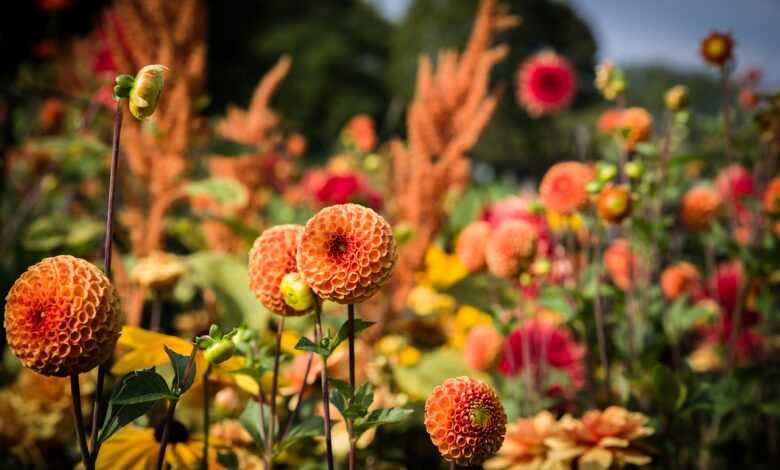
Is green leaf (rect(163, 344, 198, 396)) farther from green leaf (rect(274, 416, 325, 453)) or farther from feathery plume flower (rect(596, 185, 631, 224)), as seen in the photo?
feathery plume flower (rect(596, 185, 631, 224))

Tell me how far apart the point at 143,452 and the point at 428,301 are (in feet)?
2.54

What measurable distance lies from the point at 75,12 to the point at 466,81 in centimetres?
372

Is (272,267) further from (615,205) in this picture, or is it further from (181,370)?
(615,205)

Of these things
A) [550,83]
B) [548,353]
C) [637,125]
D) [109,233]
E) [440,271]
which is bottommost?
[548,353]

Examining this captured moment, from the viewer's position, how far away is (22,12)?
10.3 ft

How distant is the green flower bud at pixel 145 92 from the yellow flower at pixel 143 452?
29 cm

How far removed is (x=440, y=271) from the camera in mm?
1312

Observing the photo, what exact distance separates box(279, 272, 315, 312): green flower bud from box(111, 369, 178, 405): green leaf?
0.28ft

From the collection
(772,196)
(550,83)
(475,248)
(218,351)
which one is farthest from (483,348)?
(550,83)

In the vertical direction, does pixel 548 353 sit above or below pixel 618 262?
below

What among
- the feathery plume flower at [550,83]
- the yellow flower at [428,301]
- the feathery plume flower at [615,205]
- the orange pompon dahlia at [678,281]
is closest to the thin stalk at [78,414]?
the feathery plume flower at [615,205]

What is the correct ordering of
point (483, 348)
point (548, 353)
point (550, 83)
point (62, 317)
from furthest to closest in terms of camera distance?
point (550, 83), point (548, 353), point (483, 348), point (62, 317)

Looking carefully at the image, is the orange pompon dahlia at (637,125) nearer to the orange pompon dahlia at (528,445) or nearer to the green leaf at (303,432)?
the orange pompon dahlia at (528,445)

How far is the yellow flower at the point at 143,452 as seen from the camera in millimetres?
527
